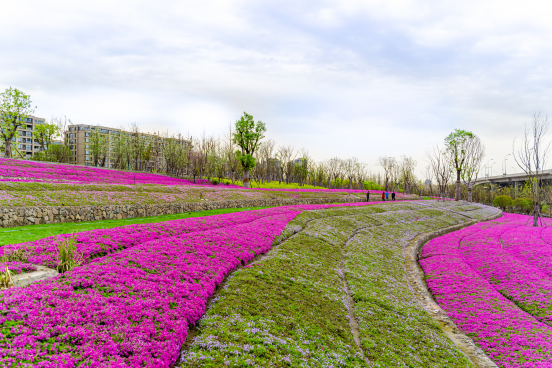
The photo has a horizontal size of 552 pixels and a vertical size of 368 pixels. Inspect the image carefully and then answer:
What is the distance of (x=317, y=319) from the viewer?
8234 millimetres

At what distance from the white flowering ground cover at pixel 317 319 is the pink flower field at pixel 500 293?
5.33 ft

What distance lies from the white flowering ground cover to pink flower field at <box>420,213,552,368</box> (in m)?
1.62

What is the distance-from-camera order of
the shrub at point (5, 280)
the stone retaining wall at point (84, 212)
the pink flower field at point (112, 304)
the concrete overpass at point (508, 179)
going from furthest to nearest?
the concrete overpass at point (508, 179) < the stone retaining wall at point (84, 212) < the shrub at point (5, 280) < the pink flower field at point (112, 304)

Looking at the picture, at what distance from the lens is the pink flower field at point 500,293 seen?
8.41 metres

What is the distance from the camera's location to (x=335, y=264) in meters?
14.1

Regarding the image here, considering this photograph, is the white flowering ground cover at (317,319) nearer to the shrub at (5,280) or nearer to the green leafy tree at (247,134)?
the shrub at (5,280)

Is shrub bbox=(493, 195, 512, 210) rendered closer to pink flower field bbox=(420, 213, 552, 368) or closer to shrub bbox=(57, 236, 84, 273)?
pink flower field bbox=(420, 213, 552, 368)

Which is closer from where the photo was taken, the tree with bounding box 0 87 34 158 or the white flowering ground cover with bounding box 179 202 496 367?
the white flowering ground cover with bounding box 179 202 496 367

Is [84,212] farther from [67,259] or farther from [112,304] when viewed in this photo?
[112,304]

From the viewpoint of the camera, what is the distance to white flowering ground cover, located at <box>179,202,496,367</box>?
245 inches

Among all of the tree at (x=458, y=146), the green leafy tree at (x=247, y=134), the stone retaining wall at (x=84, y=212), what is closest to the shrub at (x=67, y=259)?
the stone retaining wall at (x=84, y=212)

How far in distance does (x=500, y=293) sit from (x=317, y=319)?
1043 cm

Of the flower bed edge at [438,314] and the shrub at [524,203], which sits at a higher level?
the shrub at [524,203]

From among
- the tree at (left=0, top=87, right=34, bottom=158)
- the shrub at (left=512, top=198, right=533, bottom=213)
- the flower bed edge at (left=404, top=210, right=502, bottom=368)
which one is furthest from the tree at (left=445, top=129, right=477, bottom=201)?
the tree at (left=0, top=87, right=34, bottom=158)
